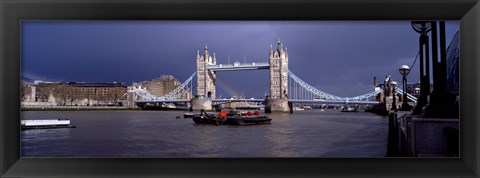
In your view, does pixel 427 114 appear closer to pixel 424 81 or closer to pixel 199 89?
pixel 424 81

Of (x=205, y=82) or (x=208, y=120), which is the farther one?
(x=205, y=82)

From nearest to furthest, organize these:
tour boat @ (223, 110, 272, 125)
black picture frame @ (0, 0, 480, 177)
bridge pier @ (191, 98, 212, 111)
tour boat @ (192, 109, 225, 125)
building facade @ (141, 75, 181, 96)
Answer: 1. black picture frame @ (0, 0, 480, 177)
2. building facade @ (141, 75, 181, 96)
3. tour boat @ (223, 110, 272, 125)
4. tour boat @ (192, 109, 225, 125)
5. bridge pier @ (191, 98, 212, 111)

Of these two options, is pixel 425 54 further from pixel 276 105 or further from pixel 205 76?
pixel 276 105

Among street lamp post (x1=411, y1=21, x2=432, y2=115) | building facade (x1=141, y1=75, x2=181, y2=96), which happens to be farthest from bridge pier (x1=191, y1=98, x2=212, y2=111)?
street lamp post (x1=411, y1=21, x2=432, y2=115)

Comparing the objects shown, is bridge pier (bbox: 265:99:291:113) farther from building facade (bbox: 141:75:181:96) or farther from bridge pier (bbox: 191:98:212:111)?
building facade (bbox: 141:75:181:96)

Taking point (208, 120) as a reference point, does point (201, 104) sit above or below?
above

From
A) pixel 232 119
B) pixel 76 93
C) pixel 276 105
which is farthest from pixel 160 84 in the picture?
pixel 276 105
